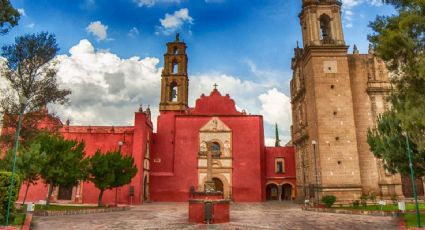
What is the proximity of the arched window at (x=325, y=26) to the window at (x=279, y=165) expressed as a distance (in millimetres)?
13913

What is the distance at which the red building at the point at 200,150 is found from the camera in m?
29.8

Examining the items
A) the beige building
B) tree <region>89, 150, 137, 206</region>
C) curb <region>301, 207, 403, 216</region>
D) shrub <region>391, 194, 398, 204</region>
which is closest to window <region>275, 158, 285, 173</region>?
the beige building

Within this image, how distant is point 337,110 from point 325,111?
3.47 feet

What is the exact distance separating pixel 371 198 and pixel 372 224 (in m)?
10.8

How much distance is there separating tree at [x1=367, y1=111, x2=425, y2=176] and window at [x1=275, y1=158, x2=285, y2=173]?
17.2m

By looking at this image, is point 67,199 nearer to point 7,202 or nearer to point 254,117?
point 7,202

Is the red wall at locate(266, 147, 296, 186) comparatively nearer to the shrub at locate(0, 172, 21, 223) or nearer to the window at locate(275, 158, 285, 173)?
the window at locate(275, 158, 285, 173)

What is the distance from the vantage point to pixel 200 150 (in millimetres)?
32438

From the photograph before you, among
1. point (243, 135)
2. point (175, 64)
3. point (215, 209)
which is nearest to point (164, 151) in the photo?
point (243, 135)

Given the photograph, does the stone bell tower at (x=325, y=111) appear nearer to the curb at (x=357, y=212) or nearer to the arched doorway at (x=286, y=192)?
the arched doorway at (x=286, y=192)

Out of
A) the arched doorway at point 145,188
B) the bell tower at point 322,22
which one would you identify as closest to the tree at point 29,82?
the arched doorway at point 145,188

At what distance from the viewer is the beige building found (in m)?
25.5

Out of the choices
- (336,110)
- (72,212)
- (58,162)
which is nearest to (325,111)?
(336,110)

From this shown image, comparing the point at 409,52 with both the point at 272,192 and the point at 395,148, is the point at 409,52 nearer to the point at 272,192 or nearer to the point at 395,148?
the point at 395,148
